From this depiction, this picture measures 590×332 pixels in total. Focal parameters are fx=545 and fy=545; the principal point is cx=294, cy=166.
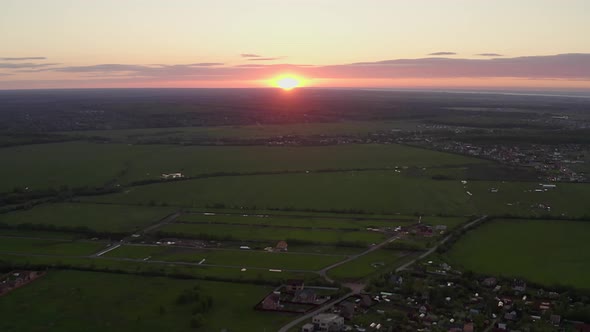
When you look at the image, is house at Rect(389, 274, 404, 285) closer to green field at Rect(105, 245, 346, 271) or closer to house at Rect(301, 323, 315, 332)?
green field at Rect(105, 245, 346, 271)

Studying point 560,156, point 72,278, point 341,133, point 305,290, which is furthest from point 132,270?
point 341,133

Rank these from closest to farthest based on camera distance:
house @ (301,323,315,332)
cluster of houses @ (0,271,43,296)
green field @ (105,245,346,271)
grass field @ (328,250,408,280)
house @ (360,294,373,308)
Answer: house @ (301,323,315,332)
house @ (360,294,373,308)
cluster of houses @ (0,271,43,296)
grass field @ (328,250,408,280)
green field @ (105,245,346,271)

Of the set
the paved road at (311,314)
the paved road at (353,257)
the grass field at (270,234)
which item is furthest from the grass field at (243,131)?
the paved road at (311,314)

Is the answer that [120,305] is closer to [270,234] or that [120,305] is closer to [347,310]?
[347,310]

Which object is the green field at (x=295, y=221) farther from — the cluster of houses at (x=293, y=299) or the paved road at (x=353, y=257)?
the cluster of houses at (x=293, y=299)

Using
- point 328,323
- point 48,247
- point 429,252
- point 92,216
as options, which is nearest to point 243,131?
point 92,216

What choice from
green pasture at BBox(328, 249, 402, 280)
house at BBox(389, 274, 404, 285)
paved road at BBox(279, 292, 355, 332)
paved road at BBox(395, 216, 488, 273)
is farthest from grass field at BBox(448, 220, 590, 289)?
paved road at BBox(279, 292, 355, 332)

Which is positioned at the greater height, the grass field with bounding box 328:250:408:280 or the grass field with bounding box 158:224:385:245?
the grass field with bounding box 158:224:385:245
